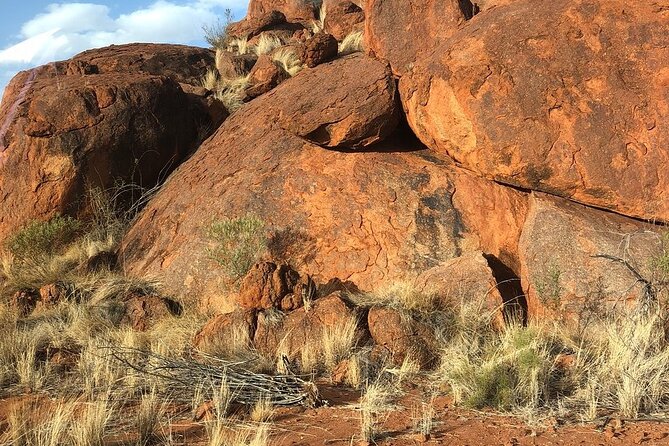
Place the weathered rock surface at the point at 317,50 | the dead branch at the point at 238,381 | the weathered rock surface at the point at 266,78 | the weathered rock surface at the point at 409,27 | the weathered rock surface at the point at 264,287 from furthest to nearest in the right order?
the weathered rock surface at the point at 266,78 → the weathered rock surface at the point at 317,50 → the weathered rock surface at the point at 409,27 → the weathered rock surface at the point at 264,287 → the dead branch at the point at 238,381

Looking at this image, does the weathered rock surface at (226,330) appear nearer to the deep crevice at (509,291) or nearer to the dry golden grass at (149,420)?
the dry golden grass at (149,420)

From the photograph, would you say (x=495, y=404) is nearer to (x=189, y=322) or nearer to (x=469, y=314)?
(x=469, y=314)

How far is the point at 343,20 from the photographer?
49.5 ft

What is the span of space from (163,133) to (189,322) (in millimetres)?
4309

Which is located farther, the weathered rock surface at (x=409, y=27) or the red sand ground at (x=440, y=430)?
the weathered rock surface at (x=409, y=27)

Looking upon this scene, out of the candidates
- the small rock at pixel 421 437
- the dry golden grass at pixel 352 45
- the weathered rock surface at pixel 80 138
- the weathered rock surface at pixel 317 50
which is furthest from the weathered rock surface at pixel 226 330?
the dry golden grass at pixel 352 45

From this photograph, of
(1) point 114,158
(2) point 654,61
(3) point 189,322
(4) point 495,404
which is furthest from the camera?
(1) point 114,158

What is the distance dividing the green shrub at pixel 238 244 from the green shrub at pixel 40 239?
2.72 metres

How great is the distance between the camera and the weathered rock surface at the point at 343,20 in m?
14.9

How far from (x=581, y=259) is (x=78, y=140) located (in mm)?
7115

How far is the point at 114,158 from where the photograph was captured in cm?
975

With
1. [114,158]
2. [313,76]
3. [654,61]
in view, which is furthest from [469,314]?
[114,158]

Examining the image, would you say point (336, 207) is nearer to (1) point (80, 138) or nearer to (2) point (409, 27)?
(2) point (409, 27)

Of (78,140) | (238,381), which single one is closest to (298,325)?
(238,381)
